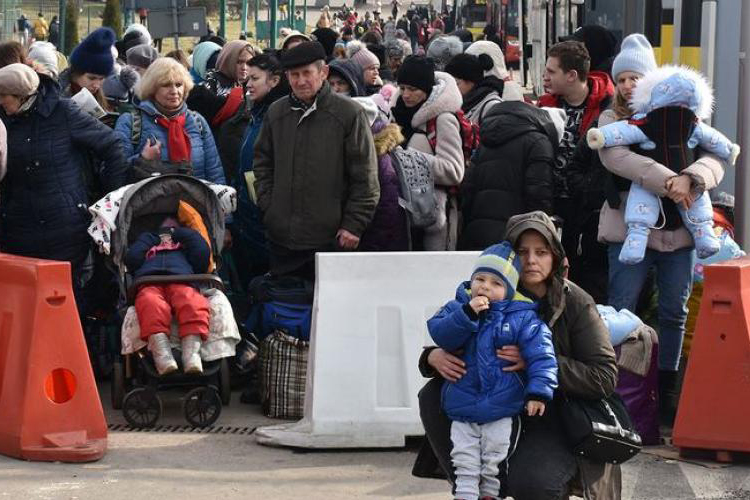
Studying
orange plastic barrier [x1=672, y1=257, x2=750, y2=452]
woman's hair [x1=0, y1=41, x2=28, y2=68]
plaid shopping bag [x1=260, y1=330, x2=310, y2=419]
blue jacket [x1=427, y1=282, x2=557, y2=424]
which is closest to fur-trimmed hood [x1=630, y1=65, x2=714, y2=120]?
orange plastic barrier [x1=672, y1=257, x2=750, y2=452]

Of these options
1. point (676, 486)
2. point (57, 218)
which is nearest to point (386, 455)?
point (676, 486)

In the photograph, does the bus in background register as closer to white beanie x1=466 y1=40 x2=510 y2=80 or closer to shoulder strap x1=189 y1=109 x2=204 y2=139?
white beanie x1=466 y1=40 x2=510 y2=80

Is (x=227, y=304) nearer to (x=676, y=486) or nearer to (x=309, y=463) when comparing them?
(x=309, y=463)

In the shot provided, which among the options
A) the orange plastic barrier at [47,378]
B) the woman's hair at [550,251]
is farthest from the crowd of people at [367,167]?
the woman's hair at [550,251]

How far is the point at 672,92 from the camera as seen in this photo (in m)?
7.98

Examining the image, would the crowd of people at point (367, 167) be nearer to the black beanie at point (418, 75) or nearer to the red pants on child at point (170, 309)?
the black beanie at point (418, 75)

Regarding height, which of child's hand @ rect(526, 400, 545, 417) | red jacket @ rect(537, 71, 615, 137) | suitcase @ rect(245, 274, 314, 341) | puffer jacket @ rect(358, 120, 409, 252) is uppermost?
red jacket @ rect(537, 71, 615, 137)

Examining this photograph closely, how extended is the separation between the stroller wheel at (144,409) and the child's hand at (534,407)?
10.7ft

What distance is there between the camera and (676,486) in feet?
23.8

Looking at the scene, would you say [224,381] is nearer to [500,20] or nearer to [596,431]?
[596,431]

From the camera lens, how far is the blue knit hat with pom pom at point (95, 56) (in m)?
10.7

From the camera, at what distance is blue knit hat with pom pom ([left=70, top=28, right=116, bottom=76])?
1066 cm

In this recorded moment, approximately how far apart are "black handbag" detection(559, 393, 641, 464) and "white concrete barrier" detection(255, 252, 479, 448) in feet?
6.96

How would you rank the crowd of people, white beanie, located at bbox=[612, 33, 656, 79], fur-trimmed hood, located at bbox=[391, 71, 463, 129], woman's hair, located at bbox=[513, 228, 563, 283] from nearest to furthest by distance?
woman's hair, located at bbox=[513, 228, 563, 283] < the crowd of people < white beanie, located at bbox=[612, 33, 656, 79] < fur-trimmed hood, located at bbox=[391, 71, 463, 129]
